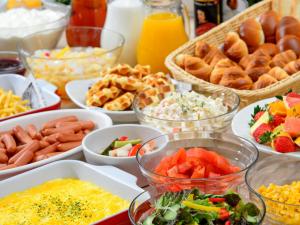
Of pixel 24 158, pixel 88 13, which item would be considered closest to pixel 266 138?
pixel 24 158

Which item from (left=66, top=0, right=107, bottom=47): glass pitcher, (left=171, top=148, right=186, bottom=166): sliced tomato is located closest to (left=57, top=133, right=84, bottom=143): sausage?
(left=171, top=148, right=186, bottom=166): sliced tomato

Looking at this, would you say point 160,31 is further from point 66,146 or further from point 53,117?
point 66,146

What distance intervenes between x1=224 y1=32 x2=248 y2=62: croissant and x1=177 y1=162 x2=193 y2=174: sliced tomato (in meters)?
0.82

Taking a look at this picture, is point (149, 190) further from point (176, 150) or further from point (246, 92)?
point (246, 92)

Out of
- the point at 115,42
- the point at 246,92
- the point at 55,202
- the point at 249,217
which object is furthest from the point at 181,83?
the point at 249,217

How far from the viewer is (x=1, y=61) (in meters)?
2.22

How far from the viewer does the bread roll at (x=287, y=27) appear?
6.87ft

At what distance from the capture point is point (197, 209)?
1092mm

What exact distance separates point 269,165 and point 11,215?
55 centimetres

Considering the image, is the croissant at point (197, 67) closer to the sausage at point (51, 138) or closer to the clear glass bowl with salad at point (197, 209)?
the sausage at point (51, 138)

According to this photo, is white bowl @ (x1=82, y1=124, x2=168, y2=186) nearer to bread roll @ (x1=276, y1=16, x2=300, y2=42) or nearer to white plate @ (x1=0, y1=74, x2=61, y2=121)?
white plate @ (x1=0, y1=74, x2=61, y2=121)

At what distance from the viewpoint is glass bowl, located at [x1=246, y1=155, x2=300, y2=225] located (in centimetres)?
115

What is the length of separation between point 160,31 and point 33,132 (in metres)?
0.68

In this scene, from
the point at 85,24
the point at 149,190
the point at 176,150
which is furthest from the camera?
the point at 85,24
